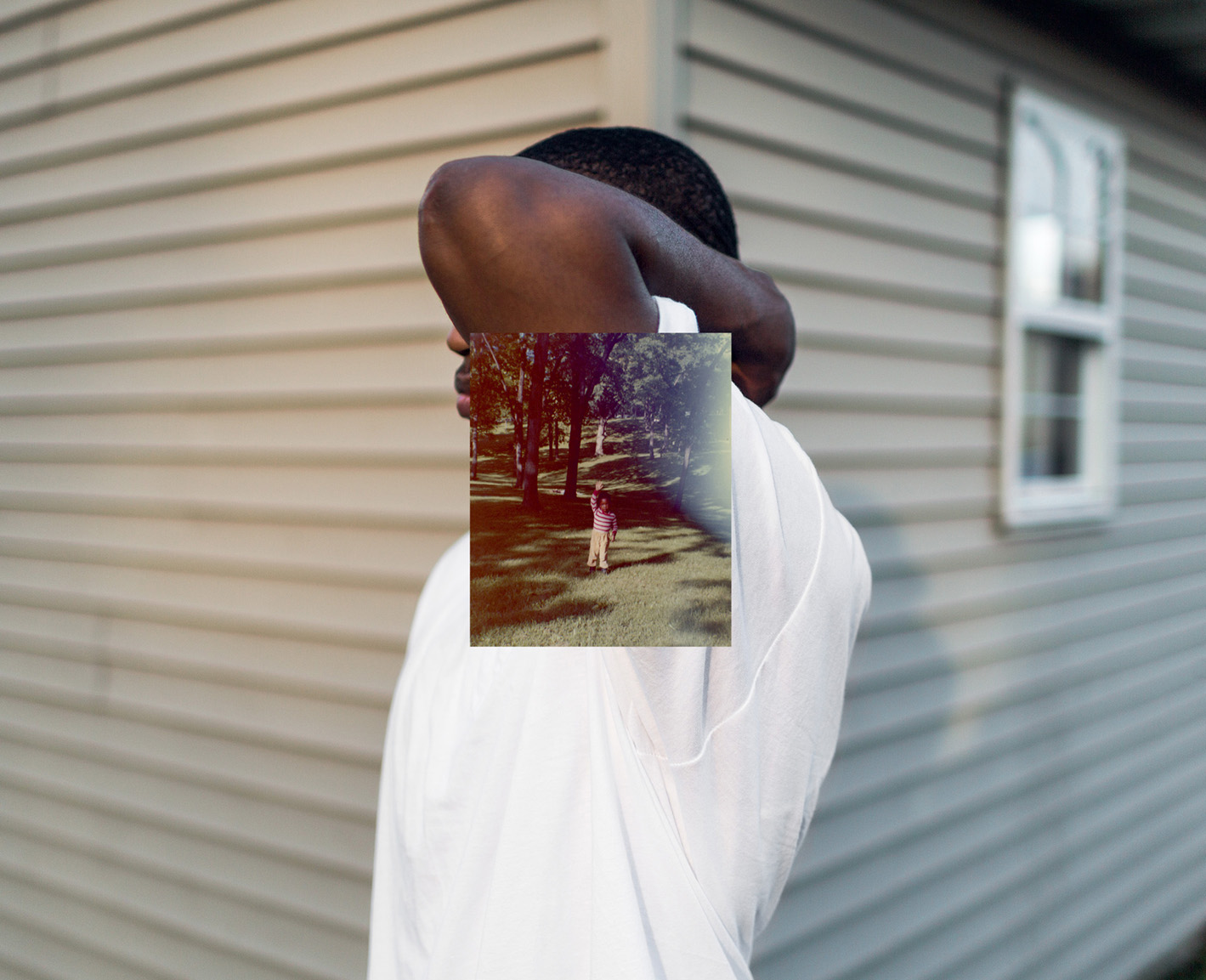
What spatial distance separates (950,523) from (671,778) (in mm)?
2234

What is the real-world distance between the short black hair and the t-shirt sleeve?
25cm

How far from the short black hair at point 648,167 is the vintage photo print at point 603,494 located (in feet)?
1.43

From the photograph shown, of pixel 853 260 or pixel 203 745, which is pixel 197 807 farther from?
pixel 853 260

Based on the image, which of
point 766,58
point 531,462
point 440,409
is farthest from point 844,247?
point 531,462

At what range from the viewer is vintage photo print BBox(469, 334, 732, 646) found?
1.49 ft

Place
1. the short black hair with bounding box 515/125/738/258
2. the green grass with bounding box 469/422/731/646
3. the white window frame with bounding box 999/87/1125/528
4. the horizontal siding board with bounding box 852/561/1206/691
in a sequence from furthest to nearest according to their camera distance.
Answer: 1. the white window frame with bounding box 999/87/1125/528
2. the horizontal siding board with bounding box 852/561/1206/691
3. the short black hair with bounding box 515/125/738/258
4. the green grass with bounding box 469/422/731/646

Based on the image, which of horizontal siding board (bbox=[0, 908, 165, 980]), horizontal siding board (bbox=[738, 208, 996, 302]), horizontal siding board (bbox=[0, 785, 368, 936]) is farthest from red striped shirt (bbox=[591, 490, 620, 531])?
horizontal siding board (bbox=[0, 908, 165, 980])

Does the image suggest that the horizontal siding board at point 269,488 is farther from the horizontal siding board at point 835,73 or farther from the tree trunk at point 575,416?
the tree trunk at point 575,416

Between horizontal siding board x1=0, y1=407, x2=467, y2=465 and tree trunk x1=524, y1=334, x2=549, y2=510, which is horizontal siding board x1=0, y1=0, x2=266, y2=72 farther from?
tree trunk x1=524, y1=334, x2=549, y2=510

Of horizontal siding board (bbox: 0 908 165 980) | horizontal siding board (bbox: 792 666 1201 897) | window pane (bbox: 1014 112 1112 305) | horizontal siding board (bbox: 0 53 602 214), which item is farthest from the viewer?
window pane (bbox: 1014 112 1112 305)

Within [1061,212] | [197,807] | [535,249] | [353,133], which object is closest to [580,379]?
[535,249]

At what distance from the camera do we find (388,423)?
2221 mm

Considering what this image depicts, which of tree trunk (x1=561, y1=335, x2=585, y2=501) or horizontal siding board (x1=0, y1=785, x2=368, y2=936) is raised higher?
tree trunk (x1=561, y1=335, x2=585, y2=501)

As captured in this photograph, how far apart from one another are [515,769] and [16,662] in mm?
2945
